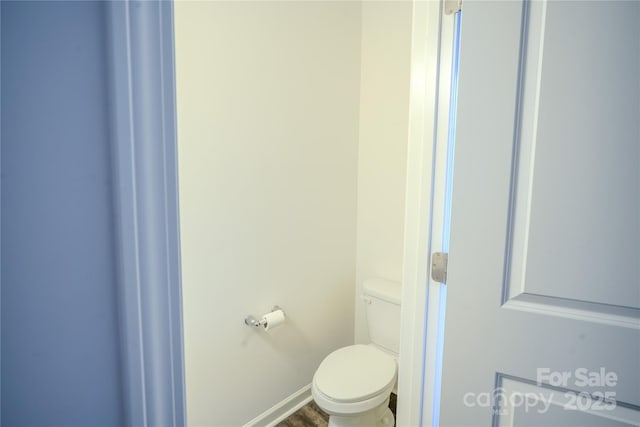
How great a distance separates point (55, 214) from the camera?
35cm

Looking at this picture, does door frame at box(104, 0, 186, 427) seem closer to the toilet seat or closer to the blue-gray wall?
the blue-gray wall

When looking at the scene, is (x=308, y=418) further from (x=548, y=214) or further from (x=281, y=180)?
(x=548, y=214)

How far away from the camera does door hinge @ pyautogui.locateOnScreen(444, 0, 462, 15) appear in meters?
0.81

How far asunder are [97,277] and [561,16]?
3.17ft

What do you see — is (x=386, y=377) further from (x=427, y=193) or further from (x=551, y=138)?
(x=551, y=138)

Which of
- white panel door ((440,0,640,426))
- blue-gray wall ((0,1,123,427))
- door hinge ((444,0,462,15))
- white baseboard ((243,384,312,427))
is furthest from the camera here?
white baseboard ((243,384,312,427))

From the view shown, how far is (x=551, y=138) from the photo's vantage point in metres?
0.68

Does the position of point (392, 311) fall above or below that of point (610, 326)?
below

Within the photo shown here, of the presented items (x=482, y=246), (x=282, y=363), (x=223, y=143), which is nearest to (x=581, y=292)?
(x=482, y=246)

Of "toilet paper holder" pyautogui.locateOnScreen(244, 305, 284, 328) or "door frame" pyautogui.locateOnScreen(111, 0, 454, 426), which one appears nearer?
"door frame" pyautogui.locateOnScreen(111, 0, 454, 426)

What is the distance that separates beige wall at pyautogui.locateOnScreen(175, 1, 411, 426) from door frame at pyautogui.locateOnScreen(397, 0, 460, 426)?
2.44 ft

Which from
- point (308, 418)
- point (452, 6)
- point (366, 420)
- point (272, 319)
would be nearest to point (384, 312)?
point (366, 420)

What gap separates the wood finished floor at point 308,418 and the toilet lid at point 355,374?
1.32ft

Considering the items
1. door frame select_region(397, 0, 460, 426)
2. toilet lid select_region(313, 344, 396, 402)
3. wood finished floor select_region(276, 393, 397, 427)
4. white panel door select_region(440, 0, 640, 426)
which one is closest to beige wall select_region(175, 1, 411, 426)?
wood finished floor select_region(276, 393, 397, 427)
